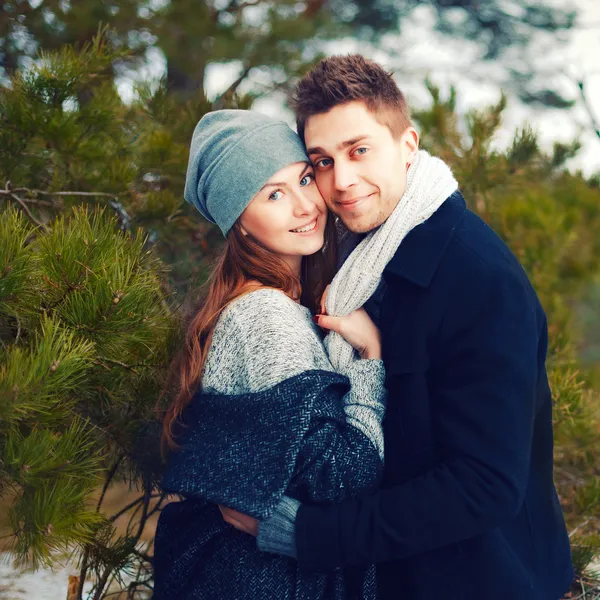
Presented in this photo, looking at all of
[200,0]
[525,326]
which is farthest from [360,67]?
[200,0]

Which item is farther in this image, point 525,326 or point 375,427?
point 375,427

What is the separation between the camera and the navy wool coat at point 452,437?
1477mm

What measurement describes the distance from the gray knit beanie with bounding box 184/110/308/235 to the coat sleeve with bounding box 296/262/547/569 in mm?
666

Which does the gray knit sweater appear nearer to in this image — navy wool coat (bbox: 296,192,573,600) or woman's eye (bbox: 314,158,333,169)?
navy wool coat (bbox: 296,192,573,600)

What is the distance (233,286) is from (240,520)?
0.63m

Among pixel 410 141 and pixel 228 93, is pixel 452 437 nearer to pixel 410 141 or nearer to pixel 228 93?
pixel 410 141

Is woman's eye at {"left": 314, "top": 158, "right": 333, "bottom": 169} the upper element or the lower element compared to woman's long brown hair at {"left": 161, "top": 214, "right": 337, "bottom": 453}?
upper

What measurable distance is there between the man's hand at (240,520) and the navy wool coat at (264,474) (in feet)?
0.18

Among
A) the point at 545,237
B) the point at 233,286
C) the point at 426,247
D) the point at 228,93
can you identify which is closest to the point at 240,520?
the point at 233,286

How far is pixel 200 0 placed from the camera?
4445mm

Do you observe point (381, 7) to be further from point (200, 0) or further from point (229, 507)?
point (229, 507)

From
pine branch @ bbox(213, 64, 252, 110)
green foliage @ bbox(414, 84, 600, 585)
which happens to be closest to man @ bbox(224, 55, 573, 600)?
green foliage @ bbox(414, 84, 600, 585)

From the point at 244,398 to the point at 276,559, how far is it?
1.23 feet

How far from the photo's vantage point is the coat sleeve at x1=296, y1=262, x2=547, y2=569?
4.82 ft
